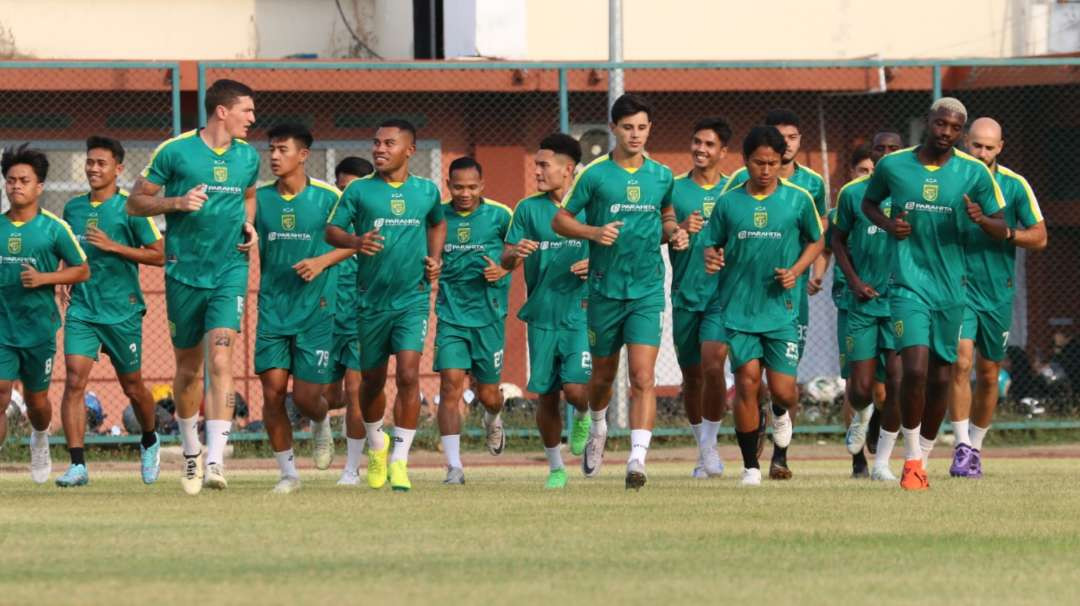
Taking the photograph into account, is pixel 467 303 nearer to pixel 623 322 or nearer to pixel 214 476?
pixel 623 322

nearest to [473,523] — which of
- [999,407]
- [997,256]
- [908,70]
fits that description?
[997,256]

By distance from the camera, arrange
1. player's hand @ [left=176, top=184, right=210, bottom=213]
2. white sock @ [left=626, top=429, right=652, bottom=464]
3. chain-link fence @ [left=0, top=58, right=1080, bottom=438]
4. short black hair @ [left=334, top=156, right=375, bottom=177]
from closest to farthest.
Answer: player's hand @ [left=176, top=184, right=210, bottom=213], white sock @ [left=626, top=429, right=652, bottom=464], short black hair @ [left=334, top=156, right=375, bottom=177], chain-link fence @ [left=0, top=58, right=1080, bottom=438]

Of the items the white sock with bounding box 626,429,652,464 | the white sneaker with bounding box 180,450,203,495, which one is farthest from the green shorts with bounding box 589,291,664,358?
the white sneaker with bounding box 180,450,203,495

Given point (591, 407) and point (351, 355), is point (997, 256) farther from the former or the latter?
point (351, 355)

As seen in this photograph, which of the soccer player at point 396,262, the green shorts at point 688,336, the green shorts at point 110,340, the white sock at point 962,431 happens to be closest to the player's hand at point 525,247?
the soccer player at point 396,262

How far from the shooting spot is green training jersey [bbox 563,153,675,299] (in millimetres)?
13656

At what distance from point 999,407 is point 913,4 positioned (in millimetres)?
5556

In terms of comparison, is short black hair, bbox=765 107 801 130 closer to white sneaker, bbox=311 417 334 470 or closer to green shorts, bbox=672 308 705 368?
green shorts, bbox=672 308 705 368

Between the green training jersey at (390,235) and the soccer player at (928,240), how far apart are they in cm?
288

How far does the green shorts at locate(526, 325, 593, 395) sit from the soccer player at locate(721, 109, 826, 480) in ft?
4.49

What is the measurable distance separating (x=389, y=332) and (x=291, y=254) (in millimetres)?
1070

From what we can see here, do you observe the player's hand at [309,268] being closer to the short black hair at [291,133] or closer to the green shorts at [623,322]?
the short black hair at [291,133]

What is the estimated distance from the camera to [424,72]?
22.5 meters

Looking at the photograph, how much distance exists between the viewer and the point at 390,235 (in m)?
13.6
